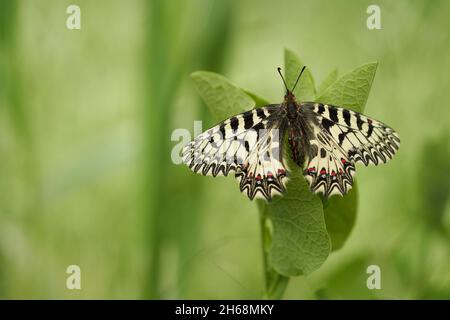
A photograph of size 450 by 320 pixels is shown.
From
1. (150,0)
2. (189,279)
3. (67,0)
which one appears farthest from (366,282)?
(67,0)

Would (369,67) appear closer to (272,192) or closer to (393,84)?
(272,192)

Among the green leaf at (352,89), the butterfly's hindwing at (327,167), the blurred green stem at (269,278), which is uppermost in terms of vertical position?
the green leaf at (352,89)

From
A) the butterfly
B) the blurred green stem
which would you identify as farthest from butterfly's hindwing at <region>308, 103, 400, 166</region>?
the blurred green stem

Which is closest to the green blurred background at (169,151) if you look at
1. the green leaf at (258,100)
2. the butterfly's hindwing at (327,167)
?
the butterfly's hindwing at (327,167)

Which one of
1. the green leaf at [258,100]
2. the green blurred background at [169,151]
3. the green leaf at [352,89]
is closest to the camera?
the green leaf at [352,89]

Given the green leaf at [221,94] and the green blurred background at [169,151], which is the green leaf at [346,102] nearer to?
the green leaf at [221,94]
